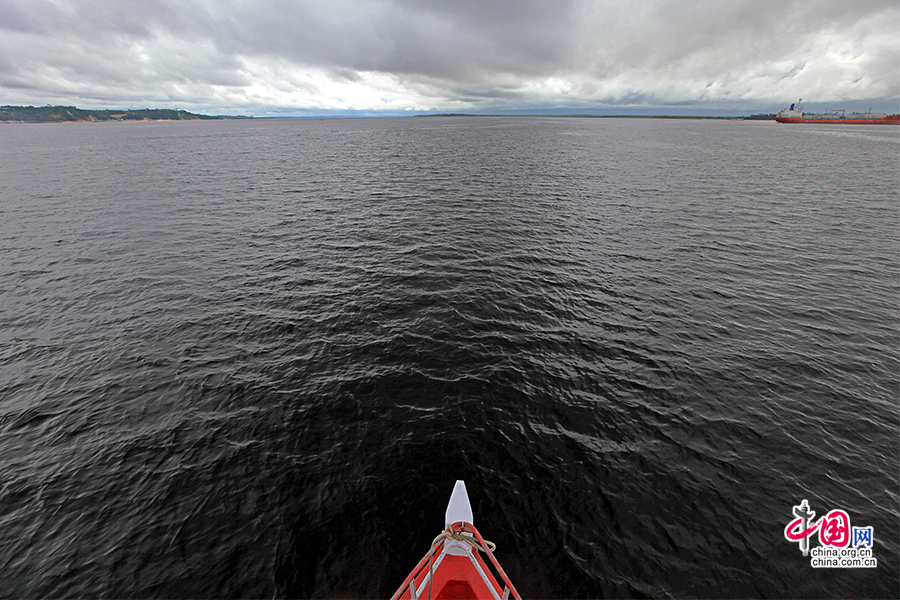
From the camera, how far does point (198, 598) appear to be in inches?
483

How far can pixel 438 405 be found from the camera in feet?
66.1

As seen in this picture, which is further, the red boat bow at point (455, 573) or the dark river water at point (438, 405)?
the dark river water at point (438, 405)

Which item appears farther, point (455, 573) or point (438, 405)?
point (438, 405)

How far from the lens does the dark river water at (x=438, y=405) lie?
13.5 meters

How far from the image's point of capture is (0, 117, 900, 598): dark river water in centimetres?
1351

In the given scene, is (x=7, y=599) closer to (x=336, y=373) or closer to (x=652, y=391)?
(x=336, y=373)

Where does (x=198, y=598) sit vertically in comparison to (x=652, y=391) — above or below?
below

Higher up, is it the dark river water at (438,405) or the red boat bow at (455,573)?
the red boat bow at (455,573)

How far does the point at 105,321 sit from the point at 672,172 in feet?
315

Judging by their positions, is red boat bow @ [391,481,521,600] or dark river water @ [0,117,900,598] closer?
red boat bow @ [391,481,521,600]

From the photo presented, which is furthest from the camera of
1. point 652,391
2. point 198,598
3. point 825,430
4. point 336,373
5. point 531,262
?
point 531,262

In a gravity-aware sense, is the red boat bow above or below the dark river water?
above

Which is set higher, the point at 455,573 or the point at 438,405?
the point at 455,573

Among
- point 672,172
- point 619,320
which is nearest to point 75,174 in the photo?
point 619,320
